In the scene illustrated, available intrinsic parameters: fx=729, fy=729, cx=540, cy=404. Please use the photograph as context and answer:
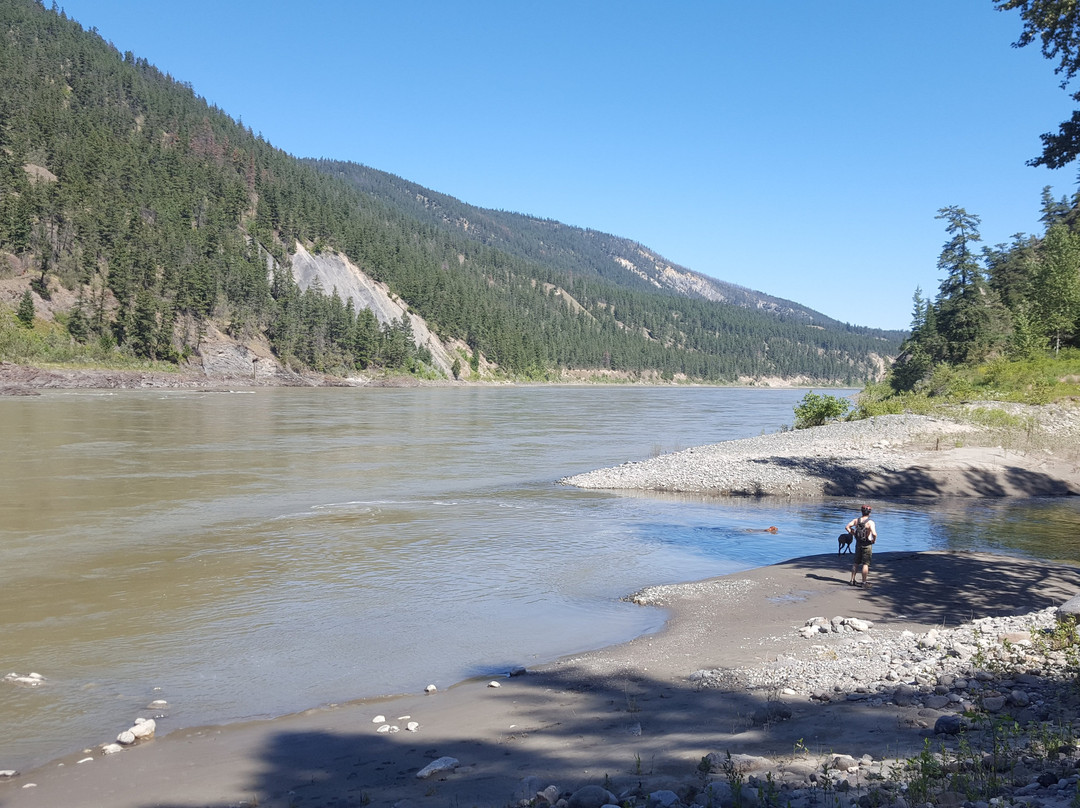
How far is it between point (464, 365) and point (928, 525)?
459 feet

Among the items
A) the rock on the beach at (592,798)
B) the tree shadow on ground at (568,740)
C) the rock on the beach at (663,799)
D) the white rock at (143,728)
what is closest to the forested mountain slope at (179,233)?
the white rock at (143,728)

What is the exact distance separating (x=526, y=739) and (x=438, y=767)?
45.8 inches

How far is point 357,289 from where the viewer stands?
149 metres

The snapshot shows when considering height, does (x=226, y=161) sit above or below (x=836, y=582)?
above

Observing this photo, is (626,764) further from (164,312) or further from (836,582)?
(164,312)

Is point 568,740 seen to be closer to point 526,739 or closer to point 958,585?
point 526,739

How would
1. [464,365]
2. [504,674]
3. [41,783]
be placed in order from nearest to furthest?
[41,783], [504,674], [464,365]

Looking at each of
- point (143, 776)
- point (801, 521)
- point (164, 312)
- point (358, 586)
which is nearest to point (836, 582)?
point (801, 521)

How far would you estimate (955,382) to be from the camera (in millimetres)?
43188

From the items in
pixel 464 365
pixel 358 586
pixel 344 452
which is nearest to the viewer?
pixel 358 586

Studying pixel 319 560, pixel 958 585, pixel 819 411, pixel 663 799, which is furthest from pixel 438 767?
pixel 819 411

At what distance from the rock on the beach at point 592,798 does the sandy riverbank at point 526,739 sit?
34 centimetres

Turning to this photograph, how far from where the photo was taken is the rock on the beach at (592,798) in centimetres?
552

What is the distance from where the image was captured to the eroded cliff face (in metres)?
143
